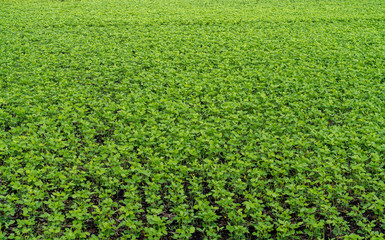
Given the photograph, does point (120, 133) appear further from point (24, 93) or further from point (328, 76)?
point (328, 76)

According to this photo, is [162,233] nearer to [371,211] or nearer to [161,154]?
[161,154]

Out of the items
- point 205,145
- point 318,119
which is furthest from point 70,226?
point 318,119

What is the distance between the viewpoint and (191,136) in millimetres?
5125

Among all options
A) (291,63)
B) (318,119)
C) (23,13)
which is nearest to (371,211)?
(318,119)

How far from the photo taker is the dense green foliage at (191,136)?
12.3ft

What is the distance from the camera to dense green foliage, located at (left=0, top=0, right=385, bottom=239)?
3.76 metres

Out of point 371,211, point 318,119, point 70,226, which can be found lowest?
point 70,226

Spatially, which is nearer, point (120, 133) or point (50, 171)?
point (50, 171)

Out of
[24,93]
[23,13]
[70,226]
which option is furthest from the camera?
[23,13]

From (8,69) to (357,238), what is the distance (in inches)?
304

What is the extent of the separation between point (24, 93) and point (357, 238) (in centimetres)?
622

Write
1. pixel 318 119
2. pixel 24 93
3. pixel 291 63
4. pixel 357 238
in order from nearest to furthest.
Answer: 1. pixel 357 238
2. pixel 318 119
3. pixel 24 93
4. pixel 291 63

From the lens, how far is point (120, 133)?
5.17m

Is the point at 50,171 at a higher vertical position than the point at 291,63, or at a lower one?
lower
